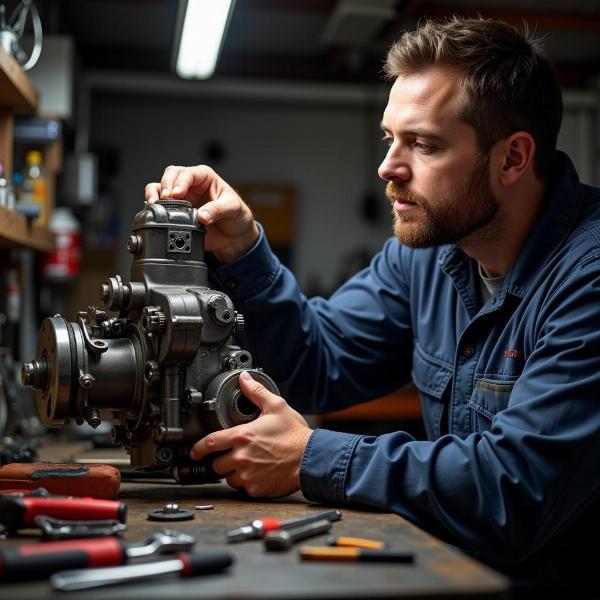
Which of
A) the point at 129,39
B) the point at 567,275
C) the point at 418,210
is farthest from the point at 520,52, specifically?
the point at 129,39

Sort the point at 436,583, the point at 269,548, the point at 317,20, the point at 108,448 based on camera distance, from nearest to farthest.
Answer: the point at 436,583 < the point at 269,548 < the point at 108,448 < the point at 317,20

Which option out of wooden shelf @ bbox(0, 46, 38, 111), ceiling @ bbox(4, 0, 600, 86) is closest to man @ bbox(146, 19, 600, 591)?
wooden shelf @ bbox(0, 46, 38, 111)

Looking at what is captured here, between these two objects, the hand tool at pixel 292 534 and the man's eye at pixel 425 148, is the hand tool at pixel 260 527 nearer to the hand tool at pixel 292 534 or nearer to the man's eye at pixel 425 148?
the hand tool at pixel 292 534

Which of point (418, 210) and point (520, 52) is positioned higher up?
point (520, 52)

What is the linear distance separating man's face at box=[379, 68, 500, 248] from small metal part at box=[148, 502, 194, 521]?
76 centimetres

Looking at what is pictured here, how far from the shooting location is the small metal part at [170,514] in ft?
3.76

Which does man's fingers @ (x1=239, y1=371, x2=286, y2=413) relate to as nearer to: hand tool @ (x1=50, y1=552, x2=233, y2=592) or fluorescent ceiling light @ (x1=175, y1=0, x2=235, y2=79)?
hand tool @ (x1=50, y1=552, x2=233, y2=592)

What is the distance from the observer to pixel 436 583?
0.80 meters

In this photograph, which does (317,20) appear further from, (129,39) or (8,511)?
(8,511)

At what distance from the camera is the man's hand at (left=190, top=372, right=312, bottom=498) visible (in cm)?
132

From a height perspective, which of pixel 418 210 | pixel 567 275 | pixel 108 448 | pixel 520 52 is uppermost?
pixel 520 52

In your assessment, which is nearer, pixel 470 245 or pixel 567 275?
pixel 567 275

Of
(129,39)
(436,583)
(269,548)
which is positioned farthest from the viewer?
(129,39)

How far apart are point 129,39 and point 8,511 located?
192 inches
